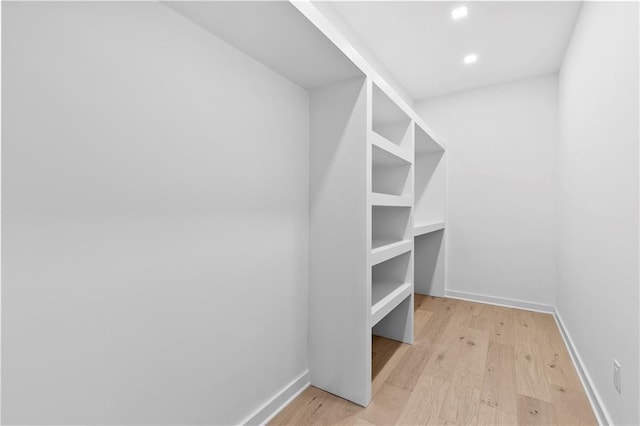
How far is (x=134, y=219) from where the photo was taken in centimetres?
92

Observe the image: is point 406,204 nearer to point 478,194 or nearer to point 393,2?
point 393,2

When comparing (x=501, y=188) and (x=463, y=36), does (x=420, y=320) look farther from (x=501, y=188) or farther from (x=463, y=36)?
(x=463, y=36)

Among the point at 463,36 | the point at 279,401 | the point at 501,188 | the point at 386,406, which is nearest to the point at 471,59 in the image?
the point at 463,36

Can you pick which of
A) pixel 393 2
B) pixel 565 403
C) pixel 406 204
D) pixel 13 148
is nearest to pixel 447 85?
pixel 393 2

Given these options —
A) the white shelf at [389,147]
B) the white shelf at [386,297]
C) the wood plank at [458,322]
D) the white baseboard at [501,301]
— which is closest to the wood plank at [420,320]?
the wood plank at [458,322]

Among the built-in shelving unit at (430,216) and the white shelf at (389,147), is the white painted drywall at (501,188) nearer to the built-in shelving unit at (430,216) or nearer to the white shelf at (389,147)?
the built-in shelving unit at (430,216)

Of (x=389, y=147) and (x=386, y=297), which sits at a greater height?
(x=389, y=147)

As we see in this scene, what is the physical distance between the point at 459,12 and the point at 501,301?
272 cm

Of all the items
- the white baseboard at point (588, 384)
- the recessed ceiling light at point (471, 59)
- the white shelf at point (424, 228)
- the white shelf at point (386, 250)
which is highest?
the recessed ceiling light at point (471, 59)

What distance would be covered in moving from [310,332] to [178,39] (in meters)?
1.53

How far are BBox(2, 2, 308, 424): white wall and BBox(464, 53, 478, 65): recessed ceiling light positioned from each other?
2.03 meters

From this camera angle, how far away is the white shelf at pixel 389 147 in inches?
62.4

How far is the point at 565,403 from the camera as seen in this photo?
1.52 metres

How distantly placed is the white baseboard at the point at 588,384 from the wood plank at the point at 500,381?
1.10 ft
